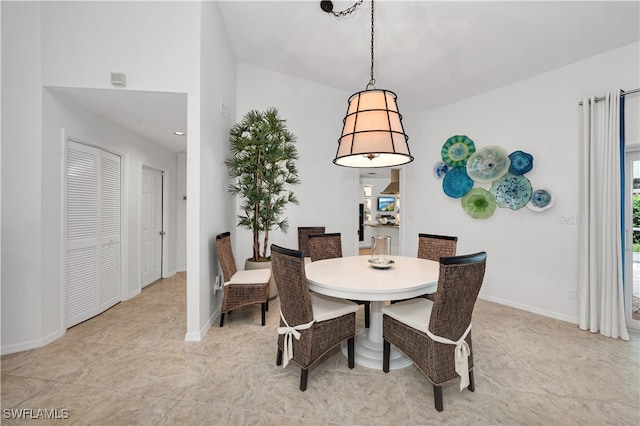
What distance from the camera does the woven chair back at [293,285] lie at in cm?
169

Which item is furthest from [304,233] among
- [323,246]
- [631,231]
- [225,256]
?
[631,231]

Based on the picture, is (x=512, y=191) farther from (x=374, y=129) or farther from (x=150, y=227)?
(x=150, y=227)

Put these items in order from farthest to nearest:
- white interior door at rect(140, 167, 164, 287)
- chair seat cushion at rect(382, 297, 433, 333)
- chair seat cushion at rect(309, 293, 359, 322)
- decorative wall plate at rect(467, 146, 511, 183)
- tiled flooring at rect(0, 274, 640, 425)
A: white interior door at rect(140, 167, 164, 287), decorative wall plate at rect(467, 146, 511, 183), chair seat cushion at rect(309, 293, 359, 322), chair seat cushion at rect(382, 297, 433, 333), tiled flooring at rect(0, 274, 640, 425)

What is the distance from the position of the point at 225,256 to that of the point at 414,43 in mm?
3168

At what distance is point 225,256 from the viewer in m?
2.83

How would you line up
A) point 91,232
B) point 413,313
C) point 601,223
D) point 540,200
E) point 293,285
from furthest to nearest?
point 540,200, point 91,232, point 601,223, point 413,313, point 293,285

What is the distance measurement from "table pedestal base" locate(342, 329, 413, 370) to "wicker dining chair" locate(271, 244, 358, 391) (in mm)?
304

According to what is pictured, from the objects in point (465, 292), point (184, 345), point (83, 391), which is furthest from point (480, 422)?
point (83, 391)

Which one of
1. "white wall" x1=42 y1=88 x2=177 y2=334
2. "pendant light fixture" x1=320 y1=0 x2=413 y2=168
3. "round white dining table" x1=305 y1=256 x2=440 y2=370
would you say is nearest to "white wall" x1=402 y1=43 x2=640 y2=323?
"round white dining table" x1=305 y1=256 x2=440 y2=370

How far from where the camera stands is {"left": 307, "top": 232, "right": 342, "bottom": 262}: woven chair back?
299cm

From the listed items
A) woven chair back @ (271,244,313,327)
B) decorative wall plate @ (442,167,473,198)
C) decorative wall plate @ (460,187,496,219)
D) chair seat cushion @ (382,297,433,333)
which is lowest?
chair seat cushion @ (382,297,433,333)

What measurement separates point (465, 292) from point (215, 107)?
9.57 ft

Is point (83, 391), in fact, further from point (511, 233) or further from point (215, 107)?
point (511, 233)

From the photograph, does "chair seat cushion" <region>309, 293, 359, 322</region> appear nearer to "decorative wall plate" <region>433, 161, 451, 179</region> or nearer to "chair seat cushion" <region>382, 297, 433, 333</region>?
"chair seat cushion" <region>382, 297, 433, 333</region>
